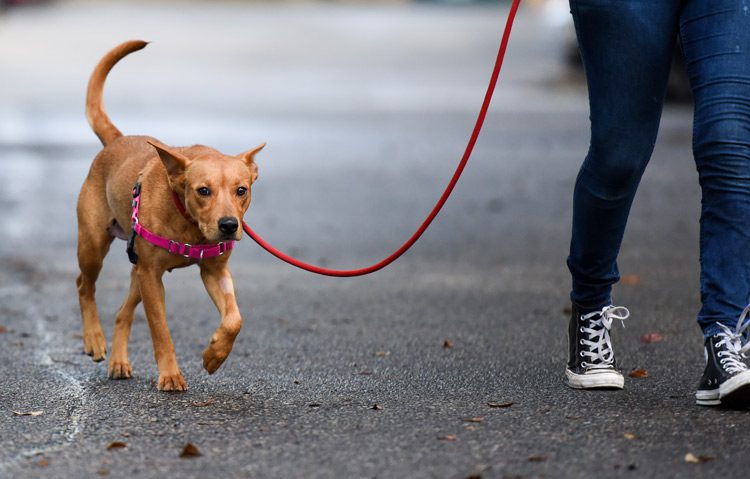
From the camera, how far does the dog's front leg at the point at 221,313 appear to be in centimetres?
441

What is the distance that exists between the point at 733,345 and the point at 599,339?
1.91 feet

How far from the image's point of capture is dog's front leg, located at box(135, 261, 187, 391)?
456 cm

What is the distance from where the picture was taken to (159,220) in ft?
14.7

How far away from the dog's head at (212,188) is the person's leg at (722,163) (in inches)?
63.1

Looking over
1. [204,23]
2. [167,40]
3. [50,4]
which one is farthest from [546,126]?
[50,4]

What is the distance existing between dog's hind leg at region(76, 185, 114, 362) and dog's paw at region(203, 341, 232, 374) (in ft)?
2.77

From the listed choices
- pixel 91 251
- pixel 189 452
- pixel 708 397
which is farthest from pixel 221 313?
pixel 708 397

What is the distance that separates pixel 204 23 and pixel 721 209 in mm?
32032

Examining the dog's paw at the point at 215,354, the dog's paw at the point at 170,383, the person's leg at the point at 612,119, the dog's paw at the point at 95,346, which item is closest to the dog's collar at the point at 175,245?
the dog's paw at the point at 215,354

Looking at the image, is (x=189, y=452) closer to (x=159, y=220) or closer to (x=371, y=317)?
(x=159, y=220)

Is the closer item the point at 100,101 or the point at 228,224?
the point at 228,224

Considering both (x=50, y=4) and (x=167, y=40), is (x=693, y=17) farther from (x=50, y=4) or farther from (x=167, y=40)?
(x=50, y=4)

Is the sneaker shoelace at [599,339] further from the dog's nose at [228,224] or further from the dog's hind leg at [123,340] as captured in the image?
the dog's hind leg at [123,340]

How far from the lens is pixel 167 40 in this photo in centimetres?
3070
